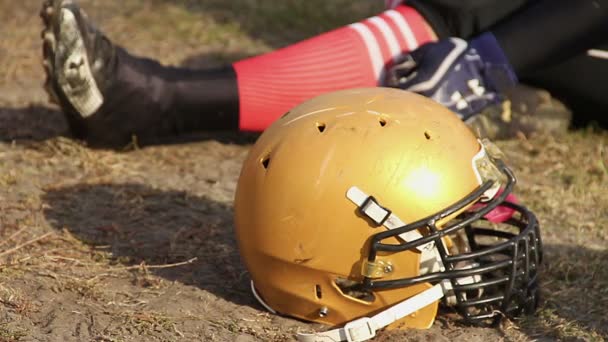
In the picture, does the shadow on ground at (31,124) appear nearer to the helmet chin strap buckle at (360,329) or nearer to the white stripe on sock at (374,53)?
the white stripe on sock at (374,53)

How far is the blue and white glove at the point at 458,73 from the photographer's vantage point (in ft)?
10.8

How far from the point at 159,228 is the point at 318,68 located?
0.85 metres

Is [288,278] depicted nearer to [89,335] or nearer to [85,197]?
[89,335]

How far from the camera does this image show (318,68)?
3.56 m

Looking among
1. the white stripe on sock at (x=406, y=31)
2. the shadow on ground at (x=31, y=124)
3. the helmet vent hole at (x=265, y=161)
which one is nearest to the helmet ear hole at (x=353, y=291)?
the helmet vent hole at (x=265, y=161)

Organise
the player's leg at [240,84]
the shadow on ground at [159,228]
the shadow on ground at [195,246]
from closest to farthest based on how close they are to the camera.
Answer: the shadow on ground at [195,246]
the shadow on ground at [159,228]
the player's leg at [240,84]

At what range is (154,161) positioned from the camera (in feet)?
11.9

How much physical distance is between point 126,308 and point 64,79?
994 mm

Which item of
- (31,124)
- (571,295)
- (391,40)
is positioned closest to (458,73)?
(391,40)

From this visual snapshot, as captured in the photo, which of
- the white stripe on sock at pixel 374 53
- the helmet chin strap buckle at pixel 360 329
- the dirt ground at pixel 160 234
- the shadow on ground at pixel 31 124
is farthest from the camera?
the shadow on ground at pixel 31 124

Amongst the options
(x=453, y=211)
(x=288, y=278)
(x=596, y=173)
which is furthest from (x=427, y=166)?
(x=596, y=173)

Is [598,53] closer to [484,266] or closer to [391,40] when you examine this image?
[391,40]

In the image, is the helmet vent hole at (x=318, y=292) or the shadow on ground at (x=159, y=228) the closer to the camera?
the helmet vent hole at (x=318, y=292)

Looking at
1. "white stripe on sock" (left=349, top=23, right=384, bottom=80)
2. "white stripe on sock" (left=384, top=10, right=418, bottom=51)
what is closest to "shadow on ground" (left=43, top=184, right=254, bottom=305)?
"white stripe on sock" (left=349, top=23, right=384, bottom=80)
